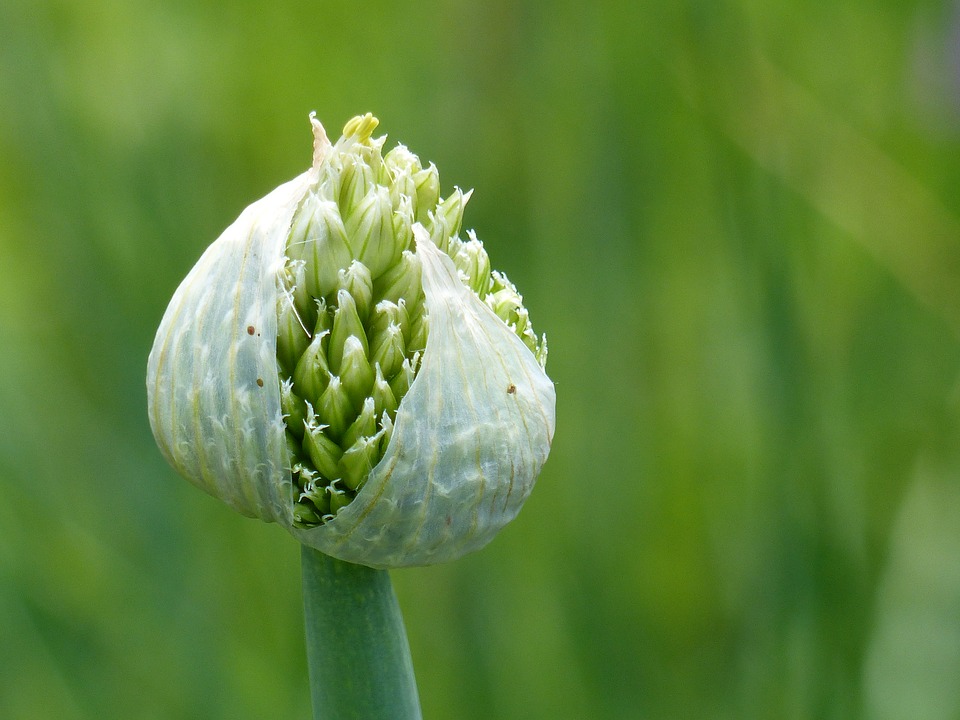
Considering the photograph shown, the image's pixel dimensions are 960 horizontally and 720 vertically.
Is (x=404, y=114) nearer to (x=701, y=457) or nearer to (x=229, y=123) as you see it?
(x=229, y=123)

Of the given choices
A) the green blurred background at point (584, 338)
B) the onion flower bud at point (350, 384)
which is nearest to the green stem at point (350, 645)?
the onion flower bud at point (350, 384)

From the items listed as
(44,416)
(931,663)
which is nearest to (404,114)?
(44,416)

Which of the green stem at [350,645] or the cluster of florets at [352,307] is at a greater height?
the cluster of florets at [352,307]

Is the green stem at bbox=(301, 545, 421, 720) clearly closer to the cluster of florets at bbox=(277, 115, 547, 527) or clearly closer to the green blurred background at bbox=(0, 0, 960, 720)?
the cluster of florets at bbox=(277, 115, 547, 527)

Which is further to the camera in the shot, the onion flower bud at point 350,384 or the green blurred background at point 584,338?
the green blurred background at point 584,338

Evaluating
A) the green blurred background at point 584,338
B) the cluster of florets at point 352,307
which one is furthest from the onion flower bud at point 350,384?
the green blurred background at point 584,338

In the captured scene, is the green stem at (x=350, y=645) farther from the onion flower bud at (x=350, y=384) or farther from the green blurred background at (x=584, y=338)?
the green blurred background at (x=584, y=338)

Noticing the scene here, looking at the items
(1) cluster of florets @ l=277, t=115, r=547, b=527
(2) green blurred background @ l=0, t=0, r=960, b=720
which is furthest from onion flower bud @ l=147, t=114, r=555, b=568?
(2) green blurred background @ l=0, t=0, r=960, b=720
